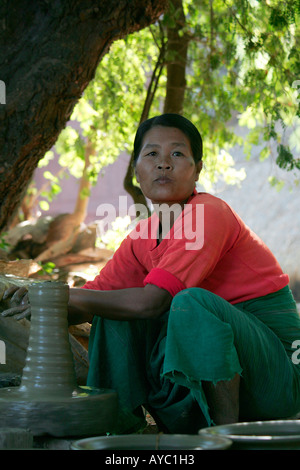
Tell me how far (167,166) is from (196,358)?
88 cm

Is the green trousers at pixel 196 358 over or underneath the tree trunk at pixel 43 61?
underneath

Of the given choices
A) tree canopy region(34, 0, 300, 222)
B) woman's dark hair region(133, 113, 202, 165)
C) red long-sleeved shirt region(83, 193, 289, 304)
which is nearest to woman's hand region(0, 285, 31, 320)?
red long-sleeved shirt region(83, 193, 289, 304)

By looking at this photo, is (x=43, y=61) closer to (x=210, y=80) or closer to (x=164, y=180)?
(x=164, y=180)

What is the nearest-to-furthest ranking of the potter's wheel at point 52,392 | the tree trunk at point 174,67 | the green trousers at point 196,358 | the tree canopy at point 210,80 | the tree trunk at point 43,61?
the potter's wheel at point 52,392
the green trousers at point 196,358
the tree trunk at point 43,61
the tree canopy at point 210,80
the tree trunk at point 174,67

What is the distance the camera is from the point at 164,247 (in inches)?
100

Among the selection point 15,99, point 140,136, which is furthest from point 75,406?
point 15,99

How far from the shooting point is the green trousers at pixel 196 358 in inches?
79.7

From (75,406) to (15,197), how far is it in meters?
2.59

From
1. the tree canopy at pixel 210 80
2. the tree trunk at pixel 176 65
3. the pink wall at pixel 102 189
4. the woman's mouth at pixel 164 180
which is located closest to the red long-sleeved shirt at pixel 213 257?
the woman's mouth at pixel 164 180

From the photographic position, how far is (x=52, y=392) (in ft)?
6.61

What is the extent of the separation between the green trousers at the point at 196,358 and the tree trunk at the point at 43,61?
6.23 feet

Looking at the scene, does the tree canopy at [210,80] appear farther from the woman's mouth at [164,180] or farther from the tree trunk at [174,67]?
the woman's mouth at [164,180]

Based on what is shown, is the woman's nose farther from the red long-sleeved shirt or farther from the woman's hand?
the woman's hand
